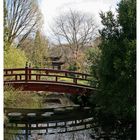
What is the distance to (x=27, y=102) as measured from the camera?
940 centimetres

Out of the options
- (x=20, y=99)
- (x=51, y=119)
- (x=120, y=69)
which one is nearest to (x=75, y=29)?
(x=20, y=99)

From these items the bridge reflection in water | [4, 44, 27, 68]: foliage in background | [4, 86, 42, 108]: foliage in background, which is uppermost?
[4, 44, 27, 68]: foliage in background

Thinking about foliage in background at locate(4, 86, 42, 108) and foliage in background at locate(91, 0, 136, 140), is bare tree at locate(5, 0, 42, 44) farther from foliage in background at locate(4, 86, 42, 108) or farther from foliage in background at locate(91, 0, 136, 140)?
foliage in background at locate(91, 0, 136, 140)

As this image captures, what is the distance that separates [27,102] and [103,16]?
162 inches

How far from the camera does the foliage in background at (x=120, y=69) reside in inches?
231

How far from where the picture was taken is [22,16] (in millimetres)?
13570

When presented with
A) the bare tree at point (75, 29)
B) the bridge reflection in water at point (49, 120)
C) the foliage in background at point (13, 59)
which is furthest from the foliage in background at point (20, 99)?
the bare tree at point (75, 29)

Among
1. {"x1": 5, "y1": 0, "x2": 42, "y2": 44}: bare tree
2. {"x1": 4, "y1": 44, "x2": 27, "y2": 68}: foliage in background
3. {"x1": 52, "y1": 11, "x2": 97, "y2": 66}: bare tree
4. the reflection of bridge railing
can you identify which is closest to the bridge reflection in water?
the reflection of bridge railing

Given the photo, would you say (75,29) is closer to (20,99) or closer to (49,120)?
(20,99)

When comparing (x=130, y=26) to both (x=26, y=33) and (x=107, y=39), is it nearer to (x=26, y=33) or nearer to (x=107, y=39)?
(x=107, y=39)

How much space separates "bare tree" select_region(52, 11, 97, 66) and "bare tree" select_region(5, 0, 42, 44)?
4.78 meters

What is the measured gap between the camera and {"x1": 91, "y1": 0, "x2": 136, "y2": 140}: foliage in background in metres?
5.86

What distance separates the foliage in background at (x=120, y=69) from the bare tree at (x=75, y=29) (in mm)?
11638

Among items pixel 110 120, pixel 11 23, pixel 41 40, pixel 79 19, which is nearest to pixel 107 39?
pixel 110 120
